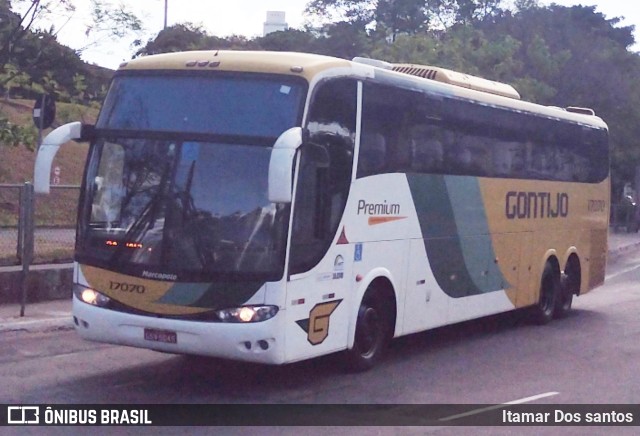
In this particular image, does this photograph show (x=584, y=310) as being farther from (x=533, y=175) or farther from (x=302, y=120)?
(x=302, y=120)

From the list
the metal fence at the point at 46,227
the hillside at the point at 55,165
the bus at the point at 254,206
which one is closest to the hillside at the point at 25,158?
the hillside at the point at 55,165

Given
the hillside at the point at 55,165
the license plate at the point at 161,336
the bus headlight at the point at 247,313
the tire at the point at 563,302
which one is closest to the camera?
the bus headlight at the point at 247,313

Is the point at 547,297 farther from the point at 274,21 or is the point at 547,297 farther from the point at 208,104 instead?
the point at 274,21

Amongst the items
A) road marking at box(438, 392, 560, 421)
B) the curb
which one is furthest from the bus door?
the curb

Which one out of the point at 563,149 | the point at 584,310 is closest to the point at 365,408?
the point at 563,149

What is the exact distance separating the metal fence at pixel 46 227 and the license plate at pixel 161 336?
7.12 m

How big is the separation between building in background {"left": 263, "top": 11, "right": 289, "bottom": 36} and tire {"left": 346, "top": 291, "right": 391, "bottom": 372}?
58.9 metres

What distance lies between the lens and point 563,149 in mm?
17188

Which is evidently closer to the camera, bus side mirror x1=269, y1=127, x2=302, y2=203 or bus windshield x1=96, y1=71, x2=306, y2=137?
bus side mirror x1=269, y1=127, x2=302, y2=203

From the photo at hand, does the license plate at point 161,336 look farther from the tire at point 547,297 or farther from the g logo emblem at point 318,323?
the tire at point 547,297

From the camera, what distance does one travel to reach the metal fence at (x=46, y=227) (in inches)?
656

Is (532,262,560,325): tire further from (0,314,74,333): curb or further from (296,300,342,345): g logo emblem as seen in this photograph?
(0,314,74,333): curb

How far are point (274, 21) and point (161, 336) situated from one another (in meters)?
63.4

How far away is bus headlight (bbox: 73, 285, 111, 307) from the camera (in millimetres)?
10336
